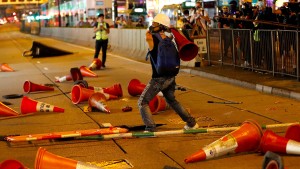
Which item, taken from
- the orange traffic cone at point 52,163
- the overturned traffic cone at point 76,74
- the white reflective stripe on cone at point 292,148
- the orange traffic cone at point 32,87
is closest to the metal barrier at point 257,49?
the overturned traffic cone at point 76,74

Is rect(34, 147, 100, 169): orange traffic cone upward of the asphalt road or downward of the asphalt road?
upward

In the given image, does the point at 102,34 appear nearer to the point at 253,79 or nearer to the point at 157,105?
the point at 253,79

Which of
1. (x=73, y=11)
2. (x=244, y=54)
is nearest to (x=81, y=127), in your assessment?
(x=244, y=54)

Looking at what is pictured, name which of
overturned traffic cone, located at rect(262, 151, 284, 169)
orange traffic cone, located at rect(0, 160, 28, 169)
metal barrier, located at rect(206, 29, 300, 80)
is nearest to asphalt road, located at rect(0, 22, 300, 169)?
overturned traffic cone, located at rect(262, 151, 284, 169)

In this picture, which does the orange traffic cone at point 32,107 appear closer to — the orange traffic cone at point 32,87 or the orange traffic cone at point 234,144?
the orange traffic cone at point 32,87

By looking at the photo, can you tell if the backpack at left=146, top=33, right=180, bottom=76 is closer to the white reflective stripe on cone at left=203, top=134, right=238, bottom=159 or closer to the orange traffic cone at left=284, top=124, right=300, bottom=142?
the white reflective stripe on cone at left=203, top=134, right=238, bottom=159

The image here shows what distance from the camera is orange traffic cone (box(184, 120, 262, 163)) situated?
6.71 meters

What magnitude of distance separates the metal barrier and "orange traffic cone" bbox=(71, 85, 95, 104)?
15.9 ft

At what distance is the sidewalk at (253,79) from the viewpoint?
464 inches

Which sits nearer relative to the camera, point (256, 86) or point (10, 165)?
point (10, 165)

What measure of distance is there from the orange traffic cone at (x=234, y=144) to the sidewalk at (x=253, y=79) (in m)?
4.58

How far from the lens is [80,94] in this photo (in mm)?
11219

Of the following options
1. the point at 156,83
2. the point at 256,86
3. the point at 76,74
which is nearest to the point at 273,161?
the point at 156,83

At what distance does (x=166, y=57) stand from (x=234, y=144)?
1.76 meters
